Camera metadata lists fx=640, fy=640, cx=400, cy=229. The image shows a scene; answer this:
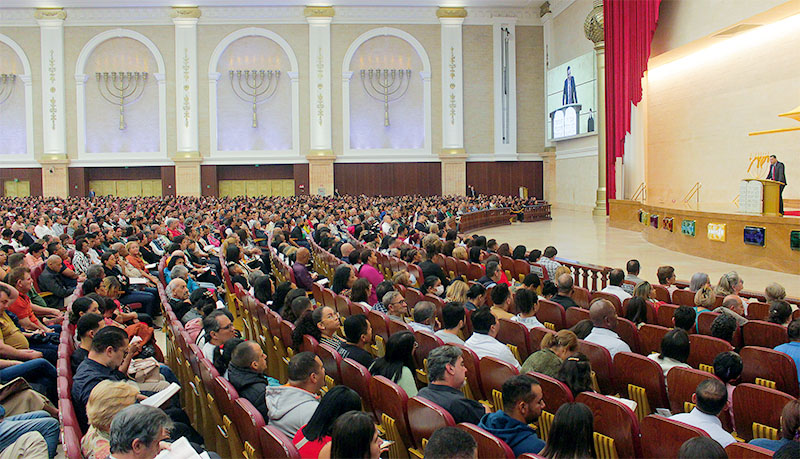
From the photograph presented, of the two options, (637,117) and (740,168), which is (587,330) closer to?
(740,168)

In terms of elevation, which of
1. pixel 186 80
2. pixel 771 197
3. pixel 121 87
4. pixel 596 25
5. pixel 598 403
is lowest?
pixel 598 403

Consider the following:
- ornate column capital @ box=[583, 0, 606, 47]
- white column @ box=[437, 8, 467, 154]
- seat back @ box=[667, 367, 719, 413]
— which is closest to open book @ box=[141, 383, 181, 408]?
seat back @ box=[667, 367, 719, 413]

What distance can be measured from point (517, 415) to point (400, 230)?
9.26 metres

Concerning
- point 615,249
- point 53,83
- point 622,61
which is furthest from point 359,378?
point 53,83

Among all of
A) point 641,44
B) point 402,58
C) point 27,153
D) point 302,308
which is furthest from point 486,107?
point 302,308

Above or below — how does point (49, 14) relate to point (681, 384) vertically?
above

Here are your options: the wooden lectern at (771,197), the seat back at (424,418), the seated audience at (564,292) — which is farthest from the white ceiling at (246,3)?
the seat back at (424,418)

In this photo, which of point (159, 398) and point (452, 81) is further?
point (452, 81)

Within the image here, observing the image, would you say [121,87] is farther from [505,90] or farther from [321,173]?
[505,90]

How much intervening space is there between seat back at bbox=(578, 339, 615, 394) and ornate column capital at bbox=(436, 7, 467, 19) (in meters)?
26.6

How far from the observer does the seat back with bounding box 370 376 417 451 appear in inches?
125

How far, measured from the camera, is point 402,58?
2938 centimetres

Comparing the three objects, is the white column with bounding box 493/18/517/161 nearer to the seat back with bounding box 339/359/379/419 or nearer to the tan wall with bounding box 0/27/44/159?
the tan wall with bounding box 0/27/44/159

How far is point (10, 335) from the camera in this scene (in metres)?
4.58
